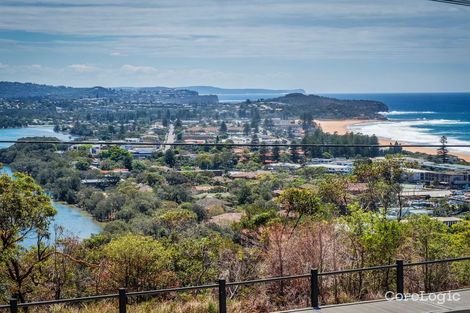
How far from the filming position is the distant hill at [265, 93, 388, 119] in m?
80.5

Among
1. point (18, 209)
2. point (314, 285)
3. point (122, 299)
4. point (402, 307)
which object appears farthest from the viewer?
point (18, 209)

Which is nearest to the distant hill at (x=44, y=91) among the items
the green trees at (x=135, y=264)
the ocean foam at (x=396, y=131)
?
the green trees at (x=135, y=264)

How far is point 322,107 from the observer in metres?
82.1

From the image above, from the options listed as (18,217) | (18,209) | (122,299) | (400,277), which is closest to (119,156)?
(18,217)

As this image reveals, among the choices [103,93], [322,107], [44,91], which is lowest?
[322,107]

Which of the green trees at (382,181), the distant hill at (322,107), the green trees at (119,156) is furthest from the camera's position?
the distant hill at (322,107)

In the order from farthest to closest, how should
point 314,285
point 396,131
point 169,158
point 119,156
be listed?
point 396,131
point 169,158
point 119,156
point 314,285

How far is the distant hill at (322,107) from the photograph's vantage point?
80500mm

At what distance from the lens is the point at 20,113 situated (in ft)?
105

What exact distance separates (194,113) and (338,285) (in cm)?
7011

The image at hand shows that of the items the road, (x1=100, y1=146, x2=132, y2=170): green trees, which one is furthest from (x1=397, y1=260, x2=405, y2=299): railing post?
(x1=100, y1=146, x2=132, y2=170): green trees

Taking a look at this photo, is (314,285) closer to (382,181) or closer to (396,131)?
(382,181)

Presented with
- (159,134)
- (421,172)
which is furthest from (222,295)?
(159,134)

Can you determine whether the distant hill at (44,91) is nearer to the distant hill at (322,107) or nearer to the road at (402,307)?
the distant hill at (322,107)
